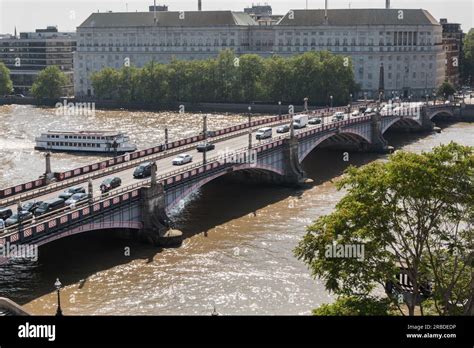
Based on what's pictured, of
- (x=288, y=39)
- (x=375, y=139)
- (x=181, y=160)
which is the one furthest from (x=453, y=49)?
(x=181, y=160)

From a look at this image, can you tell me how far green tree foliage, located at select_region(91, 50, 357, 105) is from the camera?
388ft

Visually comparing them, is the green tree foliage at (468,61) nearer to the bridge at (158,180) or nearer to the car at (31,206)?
the bridge at (158,180)

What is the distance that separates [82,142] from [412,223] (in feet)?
200

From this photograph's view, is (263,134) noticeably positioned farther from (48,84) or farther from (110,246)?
(48,84)

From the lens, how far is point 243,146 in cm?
6191

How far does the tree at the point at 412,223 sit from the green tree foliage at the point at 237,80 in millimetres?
95273

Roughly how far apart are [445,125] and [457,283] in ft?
283

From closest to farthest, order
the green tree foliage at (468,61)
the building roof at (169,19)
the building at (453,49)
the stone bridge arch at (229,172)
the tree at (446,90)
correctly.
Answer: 1. the stone bridge arch at (229,172)
2. the tree at (446,90)
3. the building roof at (169,19)
4. the building at (453,49)
5. the green tree foliage at (468,61)

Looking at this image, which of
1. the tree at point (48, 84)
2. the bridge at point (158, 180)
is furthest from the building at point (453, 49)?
the bridge at point (158, 180)

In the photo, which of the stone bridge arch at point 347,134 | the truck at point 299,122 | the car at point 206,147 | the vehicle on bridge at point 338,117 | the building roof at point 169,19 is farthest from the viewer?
the building roof at point 169,19

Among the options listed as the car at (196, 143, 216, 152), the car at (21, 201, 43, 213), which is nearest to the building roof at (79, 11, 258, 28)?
the car at (196, 143, 216, 152)

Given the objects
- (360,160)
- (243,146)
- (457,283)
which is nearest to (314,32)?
(360,160)

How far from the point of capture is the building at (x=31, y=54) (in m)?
154

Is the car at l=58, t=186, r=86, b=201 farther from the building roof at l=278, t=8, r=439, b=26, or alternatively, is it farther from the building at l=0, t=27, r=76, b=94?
the building at l=0, t=27, r=76, b=94
